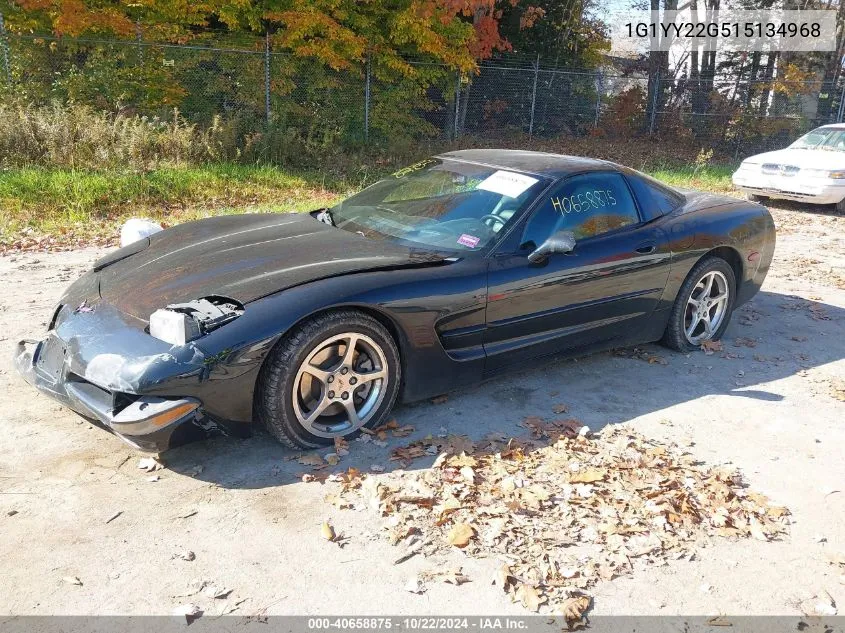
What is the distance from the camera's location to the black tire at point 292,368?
3.47m

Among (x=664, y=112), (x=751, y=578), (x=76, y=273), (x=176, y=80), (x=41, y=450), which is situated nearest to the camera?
(x=751, y=578)

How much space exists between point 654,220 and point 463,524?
2.91 m

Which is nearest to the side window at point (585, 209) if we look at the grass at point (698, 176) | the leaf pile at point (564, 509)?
the leaf pile at point (564, 509)

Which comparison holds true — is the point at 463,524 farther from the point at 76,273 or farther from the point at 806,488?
the point at 76,273

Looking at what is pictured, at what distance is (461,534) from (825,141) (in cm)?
1292

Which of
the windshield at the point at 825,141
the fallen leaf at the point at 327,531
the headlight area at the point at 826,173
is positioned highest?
the windshield at the point at 825,141

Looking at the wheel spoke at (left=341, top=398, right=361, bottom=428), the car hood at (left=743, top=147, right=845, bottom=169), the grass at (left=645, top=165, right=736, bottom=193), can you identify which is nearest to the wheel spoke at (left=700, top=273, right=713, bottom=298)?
the wheel spoke at (left=341, top=398, right=361, bottom=428)

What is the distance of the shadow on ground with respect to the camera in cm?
360

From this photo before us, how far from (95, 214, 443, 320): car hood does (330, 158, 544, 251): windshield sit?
0.73 ft

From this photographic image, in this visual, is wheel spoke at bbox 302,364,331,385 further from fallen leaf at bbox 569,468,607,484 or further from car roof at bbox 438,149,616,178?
car roof at bbox 438,149,616,178

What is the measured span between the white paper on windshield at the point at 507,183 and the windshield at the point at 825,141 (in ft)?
35.0

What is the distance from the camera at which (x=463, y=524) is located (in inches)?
125

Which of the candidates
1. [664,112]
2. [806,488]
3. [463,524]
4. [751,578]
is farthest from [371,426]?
[664,112]

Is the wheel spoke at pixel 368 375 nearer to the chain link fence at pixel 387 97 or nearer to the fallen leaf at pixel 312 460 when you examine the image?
the fallen leaf at pixel 312 460
